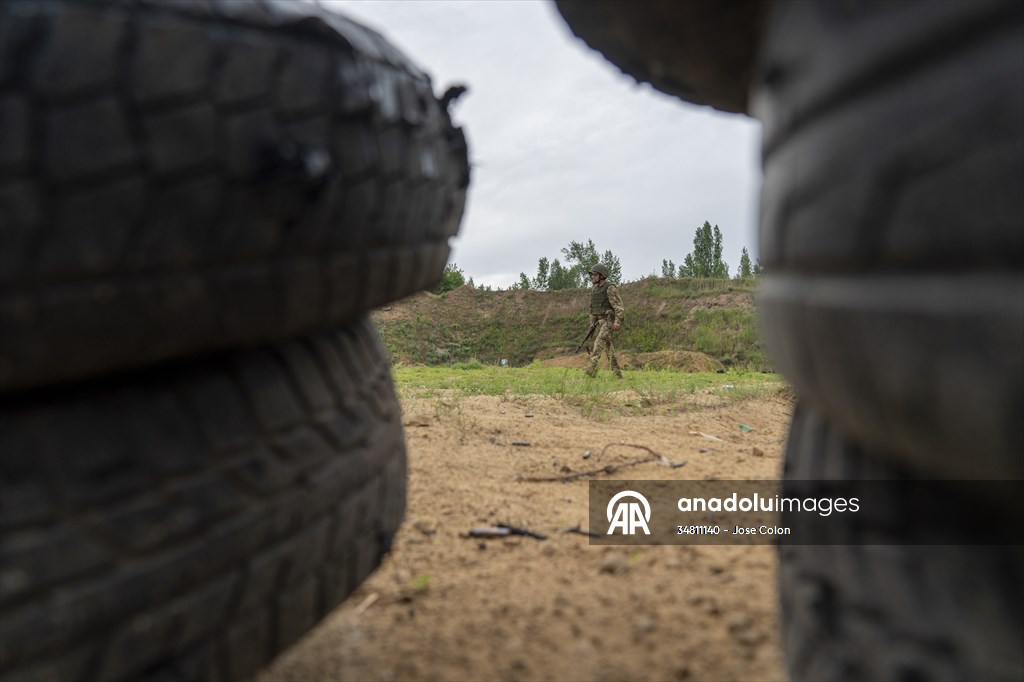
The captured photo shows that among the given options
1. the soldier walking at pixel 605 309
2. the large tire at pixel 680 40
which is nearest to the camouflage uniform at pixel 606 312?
the soldier walking at pixel 605 309

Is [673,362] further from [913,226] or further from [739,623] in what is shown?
[913,226]

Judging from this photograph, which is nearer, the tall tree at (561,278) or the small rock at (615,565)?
the small rock at (615,565)

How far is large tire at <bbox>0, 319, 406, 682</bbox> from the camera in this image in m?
0.70

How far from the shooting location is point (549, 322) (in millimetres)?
24156

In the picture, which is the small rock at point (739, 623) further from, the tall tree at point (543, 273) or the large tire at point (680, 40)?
the tall tree at point (543, 273)

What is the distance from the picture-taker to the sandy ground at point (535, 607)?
126cm

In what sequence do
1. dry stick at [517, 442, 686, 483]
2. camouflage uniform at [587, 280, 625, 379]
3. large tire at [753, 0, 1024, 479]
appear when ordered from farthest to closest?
1. camouflage uniform at [587, 280, 625, 379]
2. dry stick at [517, 442, 686, 483]
3. large tire at [753, 0, 1024, 479]

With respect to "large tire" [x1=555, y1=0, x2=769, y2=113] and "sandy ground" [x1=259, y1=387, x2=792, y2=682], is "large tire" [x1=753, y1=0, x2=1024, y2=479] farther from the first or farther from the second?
"sandy ground" [x1=259, y1=387, x2=792, y2=682]

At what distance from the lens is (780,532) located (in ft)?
2.93

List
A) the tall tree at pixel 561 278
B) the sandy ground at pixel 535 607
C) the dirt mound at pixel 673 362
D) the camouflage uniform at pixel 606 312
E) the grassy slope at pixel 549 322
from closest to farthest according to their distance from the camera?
the sandy ground at pixel 535 607 < the camouflage uniform at pixel 606 312 < the dirt mound at pixel 673 362 < the grassy slope at pixel 549 322 < the tall tree at pixel 561 278

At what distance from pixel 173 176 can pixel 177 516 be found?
39 centimetres

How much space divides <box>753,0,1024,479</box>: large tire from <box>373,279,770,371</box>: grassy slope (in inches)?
685

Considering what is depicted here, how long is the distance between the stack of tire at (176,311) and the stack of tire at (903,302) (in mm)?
566

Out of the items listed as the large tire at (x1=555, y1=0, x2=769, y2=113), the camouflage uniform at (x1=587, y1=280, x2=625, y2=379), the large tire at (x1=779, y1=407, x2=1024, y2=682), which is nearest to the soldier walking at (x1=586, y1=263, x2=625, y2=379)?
the camouflage uniform at (x1=587, y1=280, x2=625, y2=379)
